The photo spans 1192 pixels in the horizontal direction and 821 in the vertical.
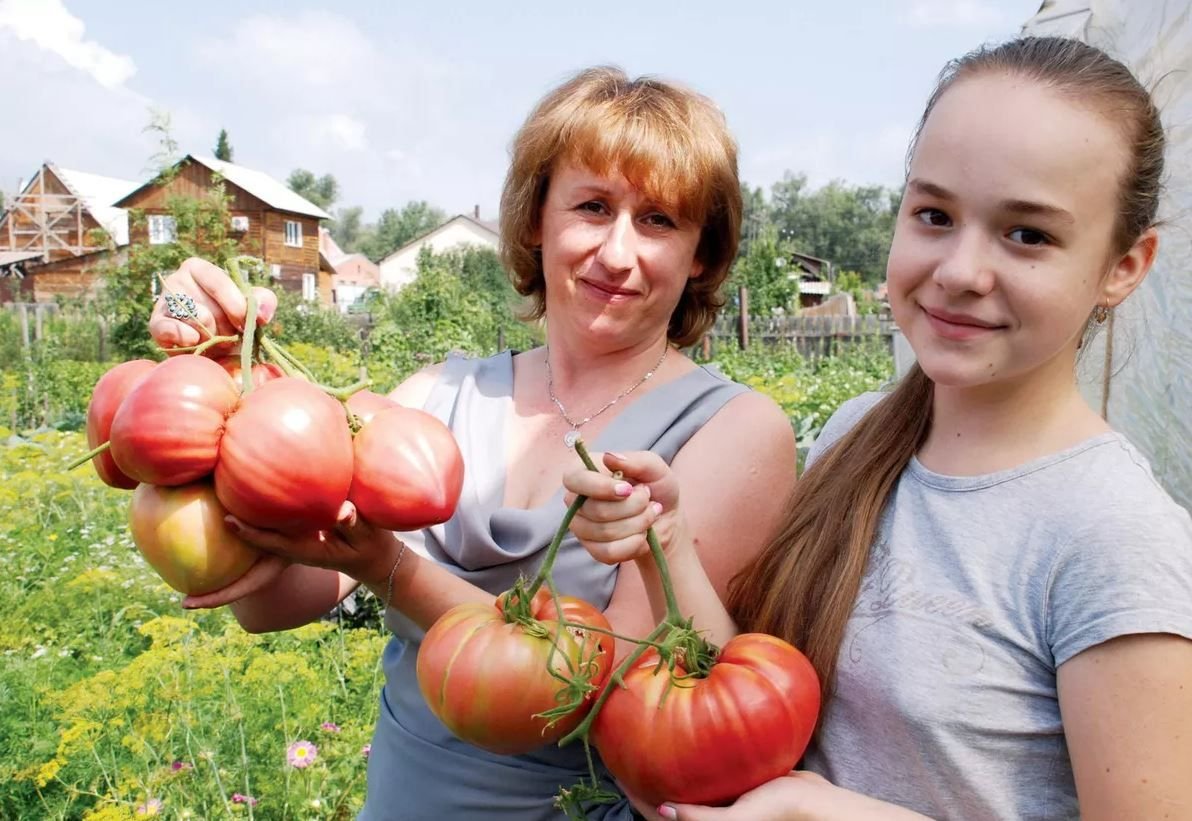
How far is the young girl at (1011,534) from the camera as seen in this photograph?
40.4 inches

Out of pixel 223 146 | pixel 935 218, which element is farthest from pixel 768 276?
pixel 223 146

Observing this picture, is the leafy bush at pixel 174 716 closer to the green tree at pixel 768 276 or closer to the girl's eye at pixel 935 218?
the girl's eye at pixel 935 218

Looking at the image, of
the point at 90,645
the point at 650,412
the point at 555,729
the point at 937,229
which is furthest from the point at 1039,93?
the point at 90,645

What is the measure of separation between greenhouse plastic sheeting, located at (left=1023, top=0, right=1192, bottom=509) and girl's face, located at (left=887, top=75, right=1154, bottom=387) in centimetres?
94

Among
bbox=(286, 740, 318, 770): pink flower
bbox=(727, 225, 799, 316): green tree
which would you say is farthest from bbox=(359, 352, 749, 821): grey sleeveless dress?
bbox=(727, 225, 799, 316): green tree

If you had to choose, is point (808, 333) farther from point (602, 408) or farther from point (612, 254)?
point (612, 254)

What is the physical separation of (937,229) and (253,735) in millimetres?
2581

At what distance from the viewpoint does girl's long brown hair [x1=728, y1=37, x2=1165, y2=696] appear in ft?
3.83

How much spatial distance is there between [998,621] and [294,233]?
40.8 metres

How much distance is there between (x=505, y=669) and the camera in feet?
3.62

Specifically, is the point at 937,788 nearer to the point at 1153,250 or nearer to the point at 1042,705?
the point at 1042,705

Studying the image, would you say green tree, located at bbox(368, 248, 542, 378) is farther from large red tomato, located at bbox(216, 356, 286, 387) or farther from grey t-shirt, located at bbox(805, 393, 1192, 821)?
grey t-shirt, located at bbox(805, 393, 1192, 821)

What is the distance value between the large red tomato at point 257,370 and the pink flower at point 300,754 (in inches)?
63.0

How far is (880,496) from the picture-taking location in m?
1.36
